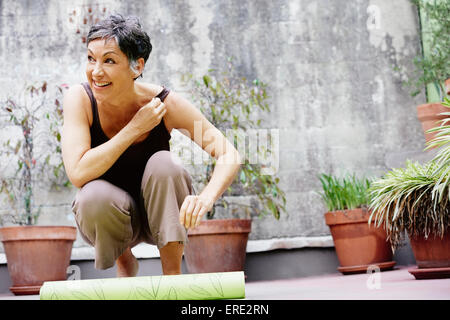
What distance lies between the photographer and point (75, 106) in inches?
70.9

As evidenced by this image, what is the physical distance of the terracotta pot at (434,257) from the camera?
8.01 ft

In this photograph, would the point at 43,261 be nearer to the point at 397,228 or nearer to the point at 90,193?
the point at 90,193

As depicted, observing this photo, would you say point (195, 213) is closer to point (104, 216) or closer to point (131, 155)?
point (104, 216)

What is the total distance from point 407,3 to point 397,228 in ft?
7.13

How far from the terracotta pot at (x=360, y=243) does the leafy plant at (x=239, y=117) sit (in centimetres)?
46

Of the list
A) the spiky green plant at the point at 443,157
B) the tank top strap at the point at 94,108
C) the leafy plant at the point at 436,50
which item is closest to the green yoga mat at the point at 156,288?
the tank top strap at the point at 94,108

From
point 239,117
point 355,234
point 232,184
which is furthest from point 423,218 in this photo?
point 239,117

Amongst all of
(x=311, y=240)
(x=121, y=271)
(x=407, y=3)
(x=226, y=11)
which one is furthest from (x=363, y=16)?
(x=121, y=271)

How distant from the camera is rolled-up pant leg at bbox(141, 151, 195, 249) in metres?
1.73

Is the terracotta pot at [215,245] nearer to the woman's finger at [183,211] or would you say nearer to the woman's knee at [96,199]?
the woman's knee at [96,199]

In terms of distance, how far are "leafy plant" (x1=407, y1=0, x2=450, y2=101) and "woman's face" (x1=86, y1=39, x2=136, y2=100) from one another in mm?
2576

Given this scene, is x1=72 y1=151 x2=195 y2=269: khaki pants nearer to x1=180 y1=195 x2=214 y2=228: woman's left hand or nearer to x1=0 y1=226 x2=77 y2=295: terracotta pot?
x1=180 y1=195 x2=214 y2=228: woman's left hand

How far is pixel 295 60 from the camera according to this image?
4.09m

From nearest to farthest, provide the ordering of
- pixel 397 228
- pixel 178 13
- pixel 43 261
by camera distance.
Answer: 1. pixel 397 228
2. pixel 43 261
3. pixel 178 13
